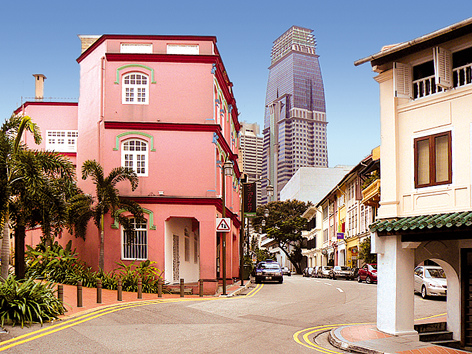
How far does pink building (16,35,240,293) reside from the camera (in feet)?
86.9

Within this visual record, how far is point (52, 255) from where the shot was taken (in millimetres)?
25641

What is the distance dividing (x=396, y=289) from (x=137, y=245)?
51.1ft

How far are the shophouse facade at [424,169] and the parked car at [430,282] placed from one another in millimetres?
9282

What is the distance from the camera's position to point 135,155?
2716cm

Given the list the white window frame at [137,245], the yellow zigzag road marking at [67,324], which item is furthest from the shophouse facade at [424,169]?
the white window frame at [137,245]

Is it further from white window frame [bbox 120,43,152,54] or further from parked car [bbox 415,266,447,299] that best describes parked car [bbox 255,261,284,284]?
white window frame [bbox 120,43,152,54]

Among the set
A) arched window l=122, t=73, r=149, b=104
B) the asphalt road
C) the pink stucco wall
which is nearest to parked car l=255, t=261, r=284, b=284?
the pink stucco wall

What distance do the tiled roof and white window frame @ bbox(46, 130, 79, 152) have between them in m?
25.4

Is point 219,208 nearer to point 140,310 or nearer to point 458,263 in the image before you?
point 140,310

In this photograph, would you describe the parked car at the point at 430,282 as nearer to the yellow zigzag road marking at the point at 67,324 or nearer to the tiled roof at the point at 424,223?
the yellow zigzag road marking at the point at 67,324

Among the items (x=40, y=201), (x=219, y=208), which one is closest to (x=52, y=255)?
(x=219, y=208)

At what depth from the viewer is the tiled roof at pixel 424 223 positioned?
38.5 feet

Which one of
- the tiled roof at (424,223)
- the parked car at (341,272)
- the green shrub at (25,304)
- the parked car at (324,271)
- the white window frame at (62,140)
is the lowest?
the parked car at (324,271)

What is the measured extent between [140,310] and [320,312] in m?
5.77
